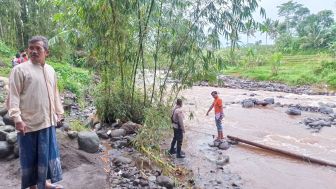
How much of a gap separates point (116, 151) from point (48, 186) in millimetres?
3641

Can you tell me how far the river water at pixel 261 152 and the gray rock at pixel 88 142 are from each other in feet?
6.67

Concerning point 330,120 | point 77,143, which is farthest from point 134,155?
point 330,120

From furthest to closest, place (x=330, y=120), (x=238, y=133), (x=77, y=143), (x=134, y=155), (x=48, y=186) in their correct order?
(x=330, y=120)
(x=238, y=133)
(x=134, y=155)
(x=77, y=143)
(x=48, y=186)

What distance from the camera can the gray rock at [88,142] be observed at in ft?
20.2

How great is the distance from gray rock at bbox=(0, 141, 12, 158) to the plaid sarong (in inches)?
74.3

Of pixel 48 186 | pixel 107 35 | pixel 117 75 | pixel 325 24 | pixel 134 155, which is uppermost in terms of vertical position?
pixel 325 24

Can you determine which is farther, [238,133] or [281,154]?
[238,133]

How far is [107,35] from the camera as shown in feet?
26.9

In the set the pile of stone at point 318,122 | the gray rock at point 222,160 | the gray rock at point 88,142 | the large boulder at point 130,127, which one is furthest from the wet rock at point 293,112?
the gray rock at point 88,142

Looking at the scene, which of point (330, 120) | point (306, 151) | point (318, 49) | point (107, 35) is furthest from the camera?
point (318, 49)

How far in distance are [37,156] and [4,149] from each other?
2008mm

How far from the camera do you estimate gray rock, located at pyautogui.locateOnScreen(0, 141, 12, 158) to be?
5152 mm

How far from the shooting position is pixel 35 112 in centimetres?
335

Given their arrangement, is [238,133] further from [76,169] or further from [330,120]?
[76,169]
